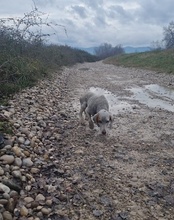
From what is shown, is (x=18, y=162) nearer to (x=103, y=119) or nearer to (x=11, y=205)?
(x=11, y=205)

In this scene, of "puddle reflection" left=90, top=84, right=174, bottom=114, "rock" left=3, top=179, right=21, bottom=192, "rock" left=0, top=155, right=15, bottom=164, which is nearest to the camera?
"rock" left=3, top=179, right=21, bottom=192

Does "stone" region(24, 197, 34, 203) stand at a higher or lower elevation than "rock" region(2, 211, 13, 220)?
lower

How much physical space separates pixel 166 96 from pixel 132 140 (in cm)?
779

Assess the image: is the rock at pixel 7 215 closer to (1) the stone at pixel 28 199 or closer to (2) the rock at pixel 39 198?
(1) the stone at pixel 28 199

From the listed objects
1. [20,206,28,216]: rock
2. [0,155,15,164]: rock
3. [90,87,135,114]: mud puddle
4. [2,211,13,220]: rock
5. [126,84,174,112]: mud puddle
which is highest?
[0,155,15,164]: rock

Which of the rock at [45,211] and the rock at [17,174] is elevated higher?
the rock at [17,174]

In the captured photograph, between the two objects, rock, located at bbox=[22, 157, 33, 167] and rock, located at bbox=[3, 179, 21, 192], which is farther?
rock, located at bbox=[22, 157, 33, 167]

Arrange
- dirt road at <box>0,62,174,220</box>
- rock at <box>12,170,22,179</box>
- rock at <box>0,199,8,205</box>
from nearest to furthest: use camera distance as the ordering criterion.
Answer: rock at <box>0,199,8,205</box>, dirt road at <box>0,62,174,220</box>, rock at <box>12,170,22,179</box>

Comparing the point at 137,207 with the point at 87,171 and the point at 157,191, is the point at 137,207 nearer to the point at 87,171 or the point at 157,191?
the point at 157,191

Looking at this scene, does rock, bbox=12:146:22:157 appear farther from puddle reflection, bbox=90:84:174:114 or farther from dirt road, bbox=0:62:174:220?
puddle reflection, bbox=90:84:174:114

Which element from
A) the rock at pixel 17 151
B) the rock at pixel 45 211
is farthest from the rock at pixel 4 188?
the rock at pixel 17 151

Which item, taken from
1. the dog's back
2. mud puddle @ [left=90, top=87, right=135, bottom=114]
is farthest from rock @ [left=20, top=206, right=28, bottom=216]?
mud puddle @ [left=90, top=87, right=135, bottom=114]

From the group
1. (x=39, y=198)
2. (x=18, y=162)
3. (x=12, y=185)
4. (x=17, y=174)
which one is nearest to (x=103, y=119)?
(x=18, y=162)

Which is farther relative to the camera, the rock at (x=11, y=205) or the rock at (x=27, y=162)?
the rock at (x=27, y=162)
